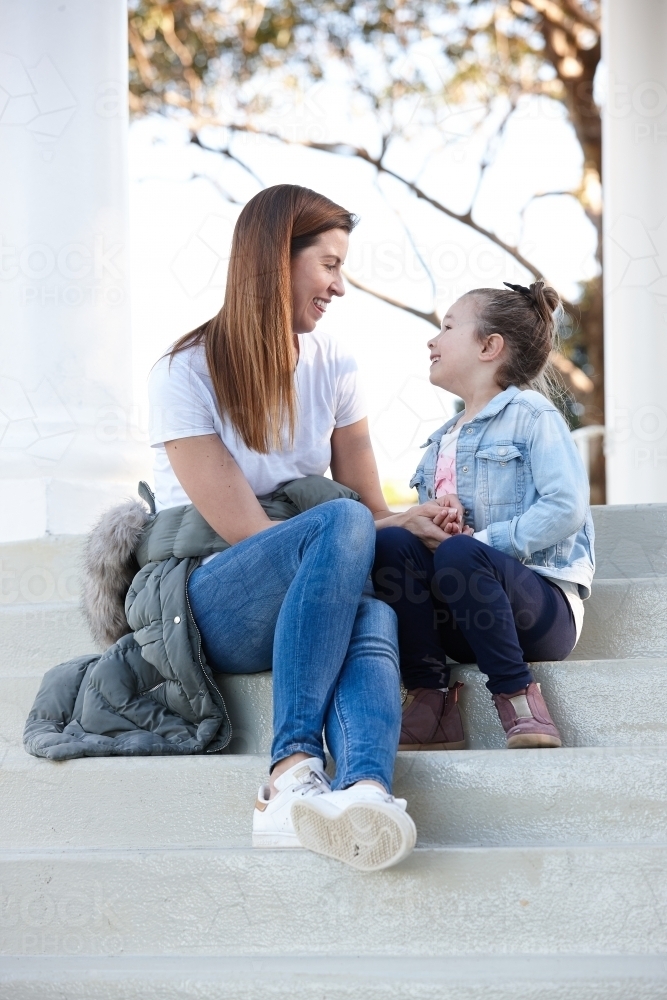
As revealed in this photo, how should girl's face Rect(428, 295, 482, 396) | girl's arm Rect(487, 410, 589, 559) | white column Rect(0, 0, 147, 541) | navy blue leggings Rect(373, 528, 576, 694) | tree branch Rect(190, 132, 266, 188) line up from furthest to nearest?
tree branch Rect(190, 132, 266, 188), white column Rect(0, 0, 147, 541), girl's face Rect(428, 295, 482, 396), girl's arm Rect(487, 410, 589, 559), navy blue leggings Rect(373, 528, 576, 694)

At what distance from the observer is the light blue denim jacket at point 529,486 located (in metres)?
1.92

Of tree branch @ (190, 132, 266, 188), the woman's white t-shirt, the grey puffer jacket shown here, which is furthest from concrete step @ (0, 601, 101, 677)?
tree branch @ (190, 132, 266, 188)

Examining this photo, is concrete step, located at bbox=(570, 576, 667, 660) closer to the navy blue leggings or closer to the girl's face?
the navy blue leggings

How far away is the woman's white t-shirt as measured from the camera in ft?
6.37

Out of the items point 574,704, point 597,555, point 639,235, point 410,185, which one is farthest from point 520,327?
point 410,185

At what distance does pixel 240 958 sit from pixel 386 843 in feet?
0.83

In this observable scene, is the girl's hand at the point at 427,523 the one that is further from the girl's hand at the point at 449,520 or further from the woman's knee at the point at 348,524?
the woman's knee at the point at 348,524

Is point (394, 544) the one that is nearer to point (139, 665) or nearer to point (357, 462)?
point (357, 462)

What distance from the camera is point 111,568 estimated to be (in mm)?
1927

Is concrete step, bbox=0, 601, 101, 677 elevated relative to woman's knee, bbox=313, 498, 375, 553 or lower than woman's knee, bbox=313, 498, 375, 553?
lower

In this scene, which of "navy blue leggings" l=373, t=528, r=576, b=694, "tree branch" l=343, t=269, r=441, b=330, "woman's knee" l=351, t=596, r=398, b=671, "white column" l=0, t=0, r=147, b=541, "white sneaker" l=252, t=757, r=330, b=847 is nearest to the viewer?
"white sneaker" l=252, t=757, r=330, b=847

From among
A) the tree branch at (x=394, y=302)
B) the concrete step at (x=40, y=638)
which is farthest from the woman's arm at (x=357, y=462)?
the tree branch at (x=394, y=302)

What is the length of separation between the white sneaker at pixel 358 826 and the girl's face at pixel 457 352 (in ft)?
3.22

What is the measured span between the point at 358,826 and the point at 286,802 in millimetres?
144
